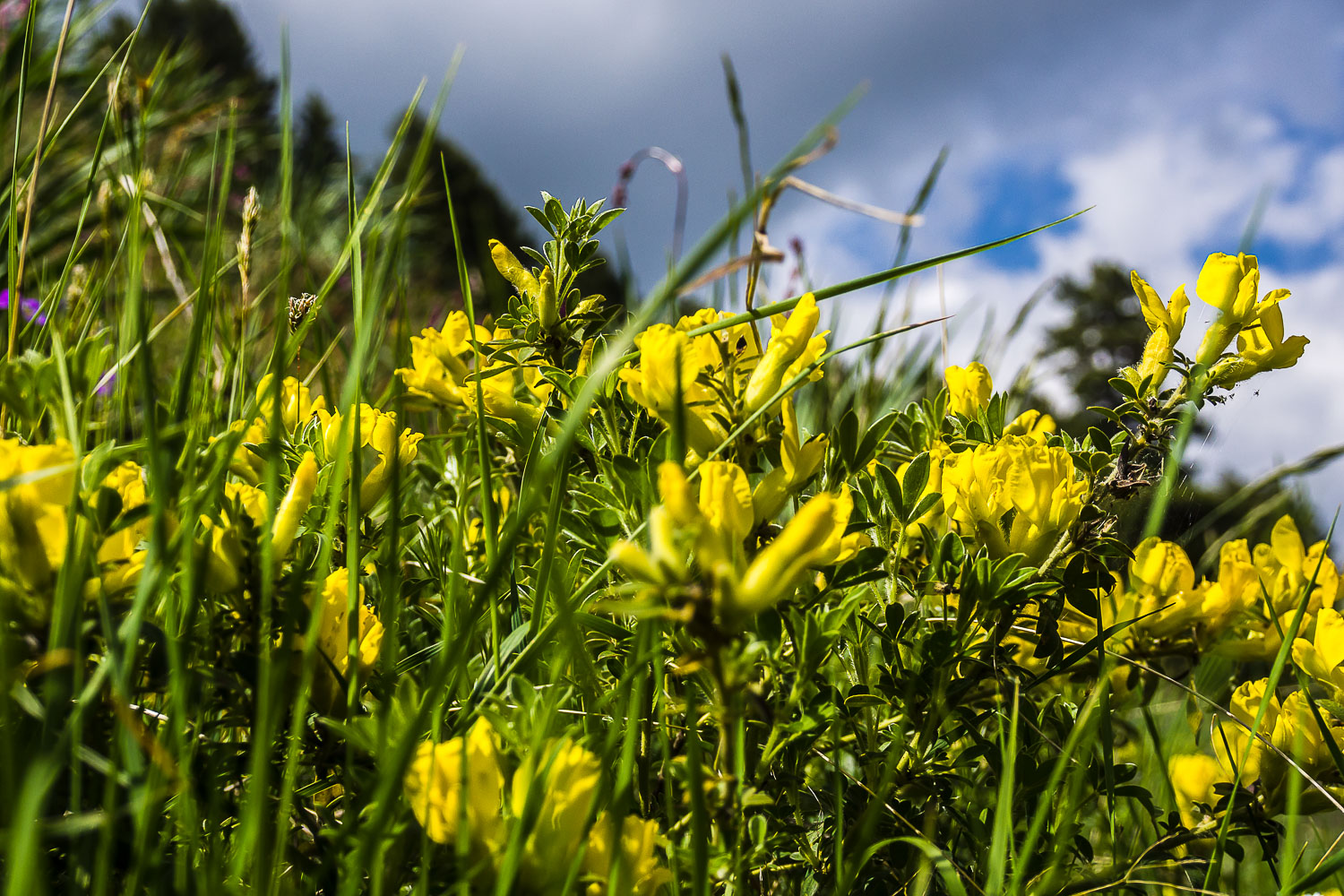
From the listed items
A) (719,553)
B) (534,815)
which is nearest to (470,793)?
(534,815)

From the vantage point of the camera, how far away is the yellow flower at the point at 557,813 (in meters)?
0.46

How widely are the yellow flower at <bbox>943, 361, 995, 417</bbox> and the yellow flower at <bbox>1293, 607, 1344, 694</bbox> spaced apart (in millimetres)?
352

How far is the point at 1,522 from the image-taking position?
1.52 ft

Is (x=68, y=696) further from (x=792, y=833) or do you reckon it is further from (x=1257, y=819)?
(x=1257, y=819)

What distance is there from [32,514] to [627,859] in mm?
377

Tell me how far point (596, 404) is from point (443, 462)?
0.45 metres

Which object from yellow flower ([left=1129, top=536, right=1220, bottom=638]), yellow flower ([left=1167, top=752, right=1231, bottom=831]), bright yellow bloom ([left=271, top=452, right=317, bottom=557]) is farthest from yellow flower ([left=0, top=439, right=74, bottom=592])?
yellow flower ([left=1167, top=752, right=1231, bottom=831])

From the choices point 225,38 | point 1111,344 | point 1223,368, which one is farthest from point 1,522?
point 1111,344

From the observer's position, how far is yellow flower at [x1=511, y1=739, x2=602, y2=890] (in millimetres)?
461

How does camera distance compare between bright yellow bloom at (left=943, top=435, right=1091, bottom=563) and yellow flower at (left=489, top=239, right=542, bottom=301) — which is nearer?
bright yellow bloom at (left=943, top=435, right=1091, bottom=563)

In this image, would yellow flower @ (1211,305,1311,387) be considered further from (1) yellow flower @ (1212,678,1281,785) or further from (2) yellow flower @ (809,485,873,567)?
(2) yellow flower @ (809,485,873,567)

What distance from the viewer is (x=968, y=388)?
0.88 m

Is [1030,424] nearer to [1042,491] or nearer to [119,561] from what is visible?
[1042,491]

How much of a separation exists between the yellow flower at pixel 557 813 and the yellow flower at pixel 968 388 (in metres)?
0.58
